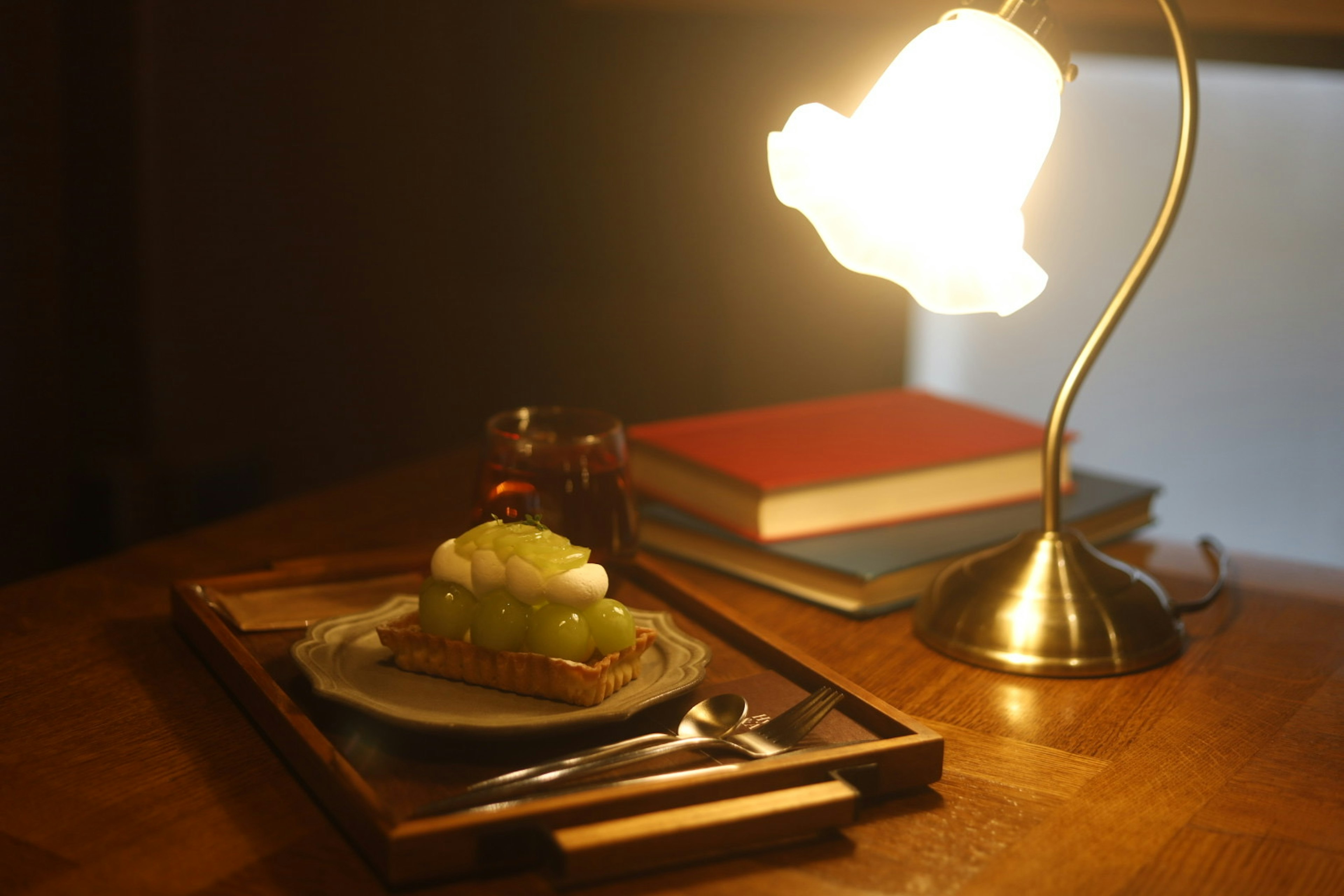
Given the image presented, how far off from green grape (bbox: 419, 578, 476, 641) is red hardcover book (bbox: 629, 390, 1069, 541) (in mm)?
345

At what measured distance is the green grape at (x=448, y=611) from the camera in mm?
769

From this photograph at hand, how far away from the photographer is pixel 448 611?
769mm

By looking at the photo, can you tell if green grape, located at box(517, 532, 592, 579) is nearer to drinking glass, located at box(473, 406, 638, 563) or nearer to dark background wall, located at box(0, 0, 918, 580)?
drinking glass, located at box(473, 406, 638, 563)

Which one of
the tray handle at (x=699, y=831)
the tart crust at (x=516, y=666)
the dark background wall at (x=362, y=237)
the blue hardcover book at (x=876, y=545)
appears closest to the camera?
the tray handle at (x=699, y=831)

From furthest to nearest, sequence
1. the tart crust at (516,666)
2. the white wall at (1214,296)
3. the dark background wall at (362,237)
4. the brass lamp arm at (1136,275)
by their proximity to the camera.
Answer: the dark background wall at (362,237) → the white wall at (1214,296) → the brass lamp arm at (1136,275) → the tart crust at (516,666)

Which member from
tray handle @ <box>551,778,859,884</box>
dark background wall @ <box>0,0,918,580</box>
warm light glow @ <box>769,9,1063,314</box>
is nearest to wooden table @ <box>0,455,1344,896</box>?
tray handle @ <box>551,778,859,884</box>

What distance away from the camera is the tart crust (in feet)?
2.40

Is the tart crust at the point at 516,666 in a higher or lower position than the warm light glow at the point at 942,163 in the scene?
lower

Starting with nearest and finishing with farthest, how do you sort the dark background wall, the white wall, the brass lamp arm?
the brass lamp arm
the white wall
the dark background wall

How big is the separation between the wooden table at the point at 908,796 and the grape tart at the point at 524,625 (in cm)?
12

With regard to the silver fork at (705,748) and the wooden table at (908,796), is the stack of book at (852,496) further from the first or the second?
the silver fork at (705,748)

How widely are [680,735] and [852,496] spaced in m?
0.48

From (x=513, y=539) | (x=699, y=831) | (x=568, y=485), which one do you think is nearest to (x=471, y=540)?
(x=513, y=539)

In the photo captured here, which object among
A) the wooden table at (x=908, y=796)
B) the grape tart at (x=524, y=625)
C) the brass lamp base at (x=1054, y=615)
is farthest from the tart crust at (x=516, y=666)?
the brass lamp base at (x=1054, y=615)
